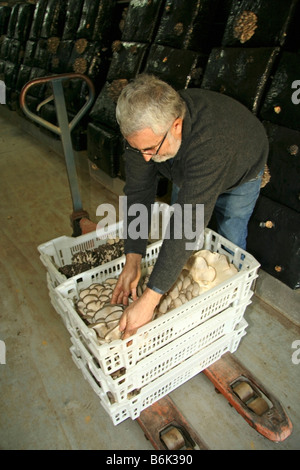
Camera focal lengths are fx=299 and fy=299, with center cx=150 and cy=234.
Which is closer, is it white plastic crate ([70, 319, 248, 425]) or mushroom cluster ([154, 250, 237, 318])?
white plastic crate ([70, 319, 248, 425])

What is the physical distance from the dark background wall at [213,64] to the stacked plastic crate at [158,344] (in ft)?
1.31

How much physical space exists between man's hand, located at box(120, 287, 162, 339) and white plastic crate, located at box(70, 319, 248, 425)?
0.32 meters

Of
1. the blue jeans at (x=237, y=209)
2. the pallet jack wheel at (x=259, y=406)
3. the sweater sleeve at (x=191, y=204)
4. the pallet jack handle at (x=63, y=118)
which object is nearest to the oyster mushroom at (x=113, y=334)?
the sweater sleeve at (x=191, y=204)

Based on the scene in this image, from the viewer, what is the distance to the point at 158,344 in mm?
1155

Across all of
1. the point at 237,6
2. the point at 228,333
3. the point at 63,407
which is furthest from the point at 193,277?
the point at 237,6

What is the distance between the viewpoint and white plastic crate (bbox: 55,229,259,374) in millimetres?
1021

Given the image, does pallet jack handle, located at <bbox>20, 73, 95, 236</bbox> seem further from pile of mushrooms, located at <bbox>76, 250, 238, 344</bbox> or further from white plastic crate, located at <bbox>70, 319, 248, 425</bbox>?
white plastic crate, located at <bbox>70, 319, 248, 425</bbox>

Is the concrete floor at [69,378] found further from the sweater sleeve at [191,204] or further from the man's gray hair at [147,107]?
the man's gray hair at [147,107]

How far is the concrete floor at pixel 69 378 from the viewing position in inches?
50.5

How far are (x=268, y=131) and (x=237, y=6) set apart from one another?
0.80 metres

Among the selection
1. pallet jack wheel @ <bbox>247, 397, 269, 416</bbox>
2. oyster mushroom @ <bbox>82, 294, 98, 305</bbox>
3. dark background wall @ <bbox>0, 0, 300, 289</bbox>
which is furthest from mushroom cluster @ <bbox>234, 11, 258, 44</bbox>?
pallet jack wheel @ <bbox>247, 397, 269, 416</bbox>
